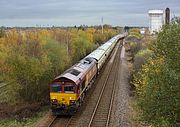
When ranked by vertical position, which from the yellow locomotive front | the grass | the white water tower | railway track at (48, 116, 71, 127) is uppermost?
the white water tower

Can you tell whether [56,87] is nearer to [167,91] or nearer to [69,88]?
[69,88]

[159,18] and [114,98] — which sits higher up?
[159,18]

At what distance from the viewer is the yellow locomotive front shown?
2445 centimetres

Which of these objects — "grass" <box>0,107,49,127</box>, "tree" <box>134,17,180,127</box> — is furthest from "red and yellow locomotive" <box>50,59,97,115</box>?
"tree" <box>134,17,180,127</box>

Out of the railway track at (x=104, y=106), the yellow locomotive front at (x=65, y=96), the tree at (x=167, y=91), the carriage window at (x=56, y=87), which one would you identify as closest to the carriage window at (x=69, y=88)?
the yellow locomotive front at (x=65, y=96)

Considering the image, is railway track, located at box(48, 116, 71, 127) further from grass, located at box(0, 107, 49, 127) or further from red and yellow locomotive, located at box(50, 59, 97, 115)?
grass, located at box(0, 107, 49, 127)

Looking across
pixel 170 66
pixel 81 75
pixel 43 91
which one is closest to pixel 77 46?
pixel 43 91

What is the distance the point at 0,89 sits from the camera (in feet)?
145

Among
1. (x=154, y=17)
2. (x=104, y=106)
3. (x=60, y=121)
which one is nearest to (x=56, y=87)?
(x=60, y=121)

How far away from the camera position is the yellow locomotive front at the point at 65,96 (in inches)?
963

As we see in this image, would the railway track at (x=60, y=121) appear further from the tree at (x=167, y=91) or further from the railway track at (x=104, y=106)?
the tree at (x=167, y=91)

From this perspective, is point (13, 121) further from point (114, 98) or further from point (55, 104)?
point (114, 98)

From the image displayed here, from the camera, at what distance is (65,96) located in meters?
24.6

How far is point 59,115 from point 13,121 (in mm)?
3974
